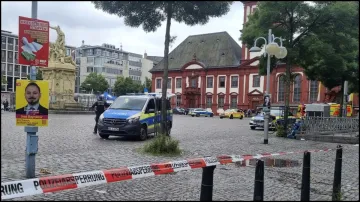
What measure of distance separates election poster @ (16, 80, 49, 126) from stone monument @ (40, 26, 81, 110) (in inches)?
1078

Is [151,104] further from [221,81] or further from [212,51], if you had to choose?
[212,51]

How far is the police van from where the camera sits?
1463 cm

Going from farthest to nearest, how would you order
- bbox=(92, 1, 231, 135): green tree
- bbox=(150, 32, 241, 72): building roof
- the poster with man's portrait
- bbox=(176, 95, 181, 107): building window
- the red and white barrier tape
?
bbox=(176, 95, 181, 107): building window < bbox=(150, 32, 241, 72): building roof < the poster with man's portrait < bbox=(92, 1, 231, 135): green tree < the red and white barrier tape

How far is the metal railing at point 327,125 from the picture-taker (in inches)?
725

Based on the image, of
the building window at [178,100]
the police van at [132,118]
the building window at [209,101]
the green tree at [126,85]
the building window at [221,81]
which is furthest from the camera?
the green tree at [126,85]

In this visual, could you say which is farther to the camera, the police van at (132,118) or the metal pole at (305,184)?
the police van at (132,118)

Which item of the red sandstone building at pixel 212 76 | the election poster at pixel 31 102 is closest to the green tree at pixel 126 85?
the red sandstone building at pixel 212 76

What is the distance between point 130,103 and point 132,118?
1507 millimetres

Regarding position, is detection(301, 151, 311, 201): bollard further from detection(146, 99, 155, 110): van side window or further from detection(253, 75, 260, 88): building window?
detection(253, 75, 260, 88): building window

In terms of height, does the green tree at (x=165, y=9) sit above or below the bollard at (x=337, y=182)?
above

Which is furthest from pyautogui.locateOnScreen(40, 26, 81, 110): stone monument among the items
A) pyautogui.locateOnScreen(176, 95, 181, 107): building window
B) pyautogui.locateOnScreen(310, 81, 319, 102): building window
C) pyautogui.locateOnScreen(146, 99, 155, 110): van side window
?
pyautogui.locateOnScreen(176, 95, 181, 107): building window

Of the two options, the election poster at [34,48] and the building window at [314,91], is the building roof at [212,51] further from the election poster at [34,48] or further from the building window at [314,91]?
the election poster at [34,48]

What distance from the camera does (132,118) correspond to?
48.5 feet

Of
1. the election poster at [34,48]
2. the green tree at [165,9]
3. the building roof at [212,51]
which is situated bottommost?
the election poster at [34,48]
